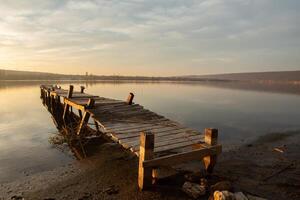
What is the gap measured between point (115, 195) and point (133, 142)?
5.32 feet

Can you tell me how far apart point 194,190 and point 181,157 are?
94cm

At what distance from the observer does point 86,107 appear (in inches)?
447

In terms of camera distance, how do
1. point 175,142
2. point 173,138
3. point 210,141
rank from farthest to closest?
point 173,138 < point 175,142 < point 210,141

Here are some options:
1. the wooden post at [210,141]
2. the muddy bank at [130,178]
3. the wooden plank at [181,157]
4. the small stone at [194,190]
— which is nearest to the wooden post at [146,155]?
the wooden plank at [181,157]

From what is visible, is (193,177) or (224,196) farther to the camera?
(193,177)

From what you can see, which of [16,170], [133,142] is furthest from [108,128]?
[16,170]

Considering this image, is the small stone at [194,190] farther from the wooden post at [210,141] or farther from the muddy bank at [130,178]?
the wooden post at [210,141]

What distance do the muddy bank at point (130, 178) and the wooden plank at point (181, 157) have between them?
0.74 meters

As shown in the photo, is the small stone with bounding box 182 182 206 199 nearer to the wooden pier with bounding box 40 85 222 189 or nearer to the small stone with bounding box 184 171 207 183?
the small stone with bounding box 184 171 207 183

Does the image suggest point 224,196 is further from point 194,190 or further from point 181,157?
point 181,157

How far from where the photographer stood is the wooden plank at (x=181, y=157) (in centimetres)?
627

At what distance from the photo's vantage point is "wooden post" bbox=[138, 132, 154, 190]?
6145 millimetres

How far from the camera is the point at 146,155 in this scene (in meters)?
6.21

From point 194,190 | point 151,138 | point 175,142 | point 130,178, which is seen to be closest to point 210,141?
point 175,142
